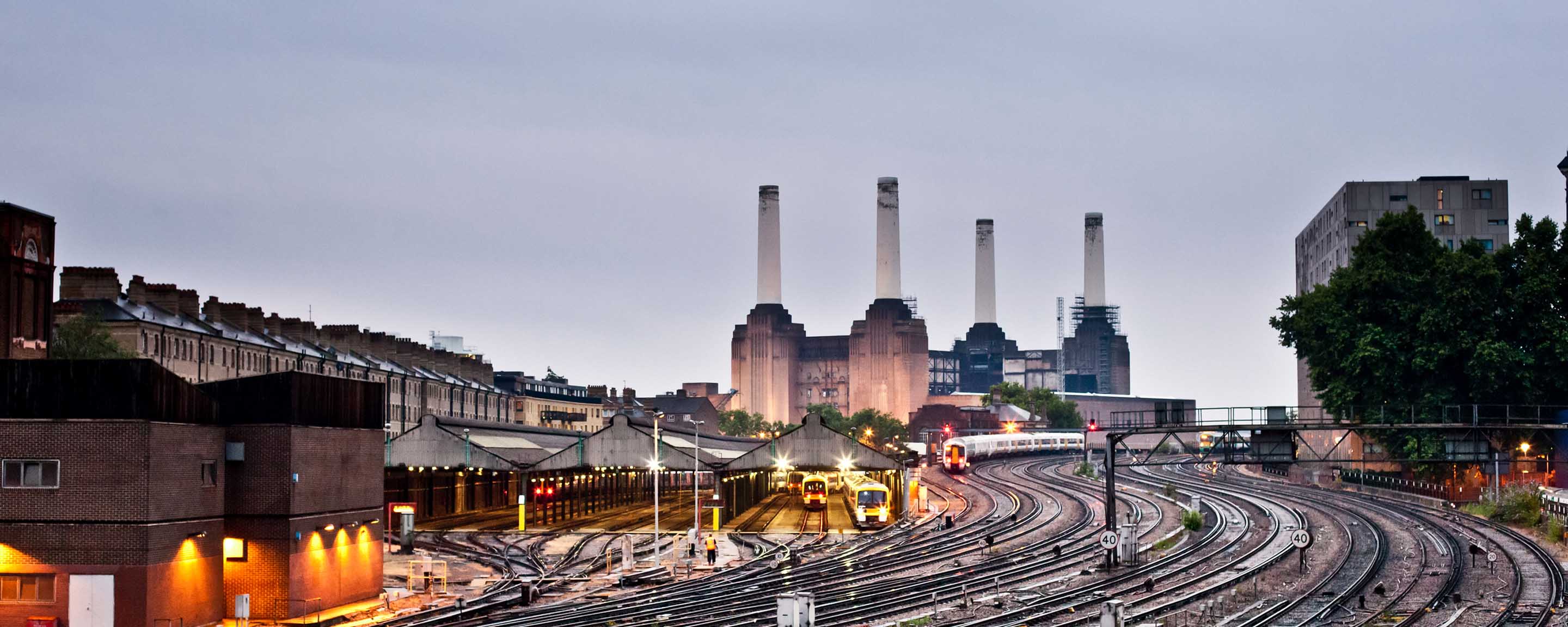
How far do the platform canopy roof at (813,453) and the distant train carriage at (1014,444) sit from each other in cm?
4755

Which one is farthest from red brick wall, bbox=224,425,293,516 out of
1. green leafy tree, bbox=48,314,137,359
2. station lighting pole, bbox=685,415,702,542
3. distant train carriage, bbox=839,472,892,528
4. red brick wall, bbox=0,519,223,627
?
green leafy tree, bbox=48,314,137,359

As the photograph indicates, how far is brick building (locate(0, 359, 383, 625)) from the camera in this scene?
4175 centimetres

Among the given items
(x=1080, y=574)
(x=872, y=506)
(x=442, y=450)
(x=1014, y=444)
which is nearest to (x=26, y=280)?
(x=442, y=450)

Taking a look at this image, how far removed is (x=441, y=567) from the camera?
6166 cm

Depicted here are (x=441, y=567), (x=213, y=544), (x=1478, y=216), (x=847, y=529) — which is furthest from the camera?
(x=1478, y=216)

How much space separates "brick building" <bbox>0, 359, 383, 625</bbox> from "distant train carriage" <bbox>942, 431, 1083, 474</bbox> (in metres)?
92.6

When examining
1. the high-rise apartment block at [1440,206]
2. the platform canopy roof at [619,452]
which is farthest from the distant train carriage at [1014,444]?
the platform canopy roof at [619,452]

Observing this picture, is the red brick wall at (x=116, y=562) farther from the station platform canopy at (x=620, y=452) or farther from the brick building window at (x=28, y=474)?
the station platform canopy at (x=620, y=452)

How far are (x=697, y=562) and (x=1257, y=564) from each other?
22120 mm

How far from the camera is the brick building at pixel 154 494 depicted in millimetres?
41750

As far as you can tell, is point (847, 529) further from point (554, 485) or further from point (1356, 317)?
point (1356, 317)

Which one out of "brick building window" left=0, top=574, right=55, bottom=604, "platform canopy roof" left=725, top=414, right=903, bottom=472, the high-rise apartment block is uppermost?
the high-rise apartment block

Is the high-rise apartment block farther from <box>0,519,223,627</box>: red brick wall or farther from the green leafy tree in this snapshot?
<box>0,519,223,627</box>: red brick wall

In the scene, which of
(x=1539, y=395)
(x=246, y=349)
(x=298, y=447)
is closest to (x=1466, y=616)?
(x=298, y=447)
